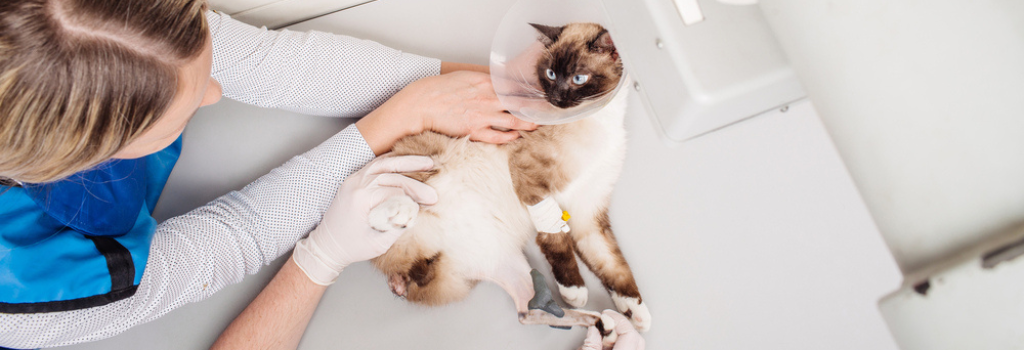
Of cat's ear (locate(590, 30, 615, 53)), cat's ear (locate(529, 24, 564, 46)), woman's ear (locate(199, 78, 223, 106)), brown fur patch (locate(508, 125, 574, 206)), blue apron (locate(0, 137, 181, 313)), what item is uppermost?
woman's ear (locate(199, 78, 223, 106))

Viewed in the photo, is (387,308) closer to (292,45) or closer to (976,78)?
(292,45)

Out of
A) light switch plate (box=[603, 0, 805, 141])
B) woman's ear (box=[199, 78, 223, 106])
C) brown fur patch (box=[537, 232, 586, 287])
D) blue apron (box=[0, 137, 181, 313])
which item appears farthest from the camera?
brown fur patch (box=[537, 232, 586, 287])

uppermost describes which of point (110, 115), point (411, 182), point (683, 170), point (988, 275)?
point (110, 115)

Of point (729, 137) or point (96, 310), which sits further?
point (729, 137)

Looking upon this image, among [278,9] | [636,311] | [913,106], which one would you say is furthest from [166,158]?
[913,106]


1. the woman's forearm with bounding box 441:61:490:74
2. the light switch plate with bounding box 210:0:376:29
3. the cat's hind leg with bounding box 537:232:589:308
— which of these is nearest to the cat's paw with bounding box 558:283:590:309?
the cat's hind leg with bounding box 537:232:589:308

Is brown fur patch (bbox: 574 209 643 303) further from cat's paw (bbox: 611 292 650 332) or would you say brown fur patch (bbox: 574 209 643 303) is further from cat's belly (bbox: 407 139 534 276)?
cat's belly (bbox: 407 139 534 276)

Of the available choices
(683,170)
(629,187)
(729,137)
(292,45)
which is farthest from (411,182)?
(729,137)

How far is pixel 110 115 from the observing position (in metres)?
0.80

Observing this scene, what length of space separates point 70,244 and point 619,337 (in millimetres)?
1367

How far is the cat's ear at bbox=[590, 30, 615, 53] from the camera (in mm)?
1125

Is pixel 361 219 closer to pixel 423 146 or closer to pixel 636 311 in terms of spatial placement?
pixel 423 146

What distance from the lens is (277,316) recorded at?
1287mm

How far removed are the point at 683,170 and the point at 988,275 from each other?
1.04m
